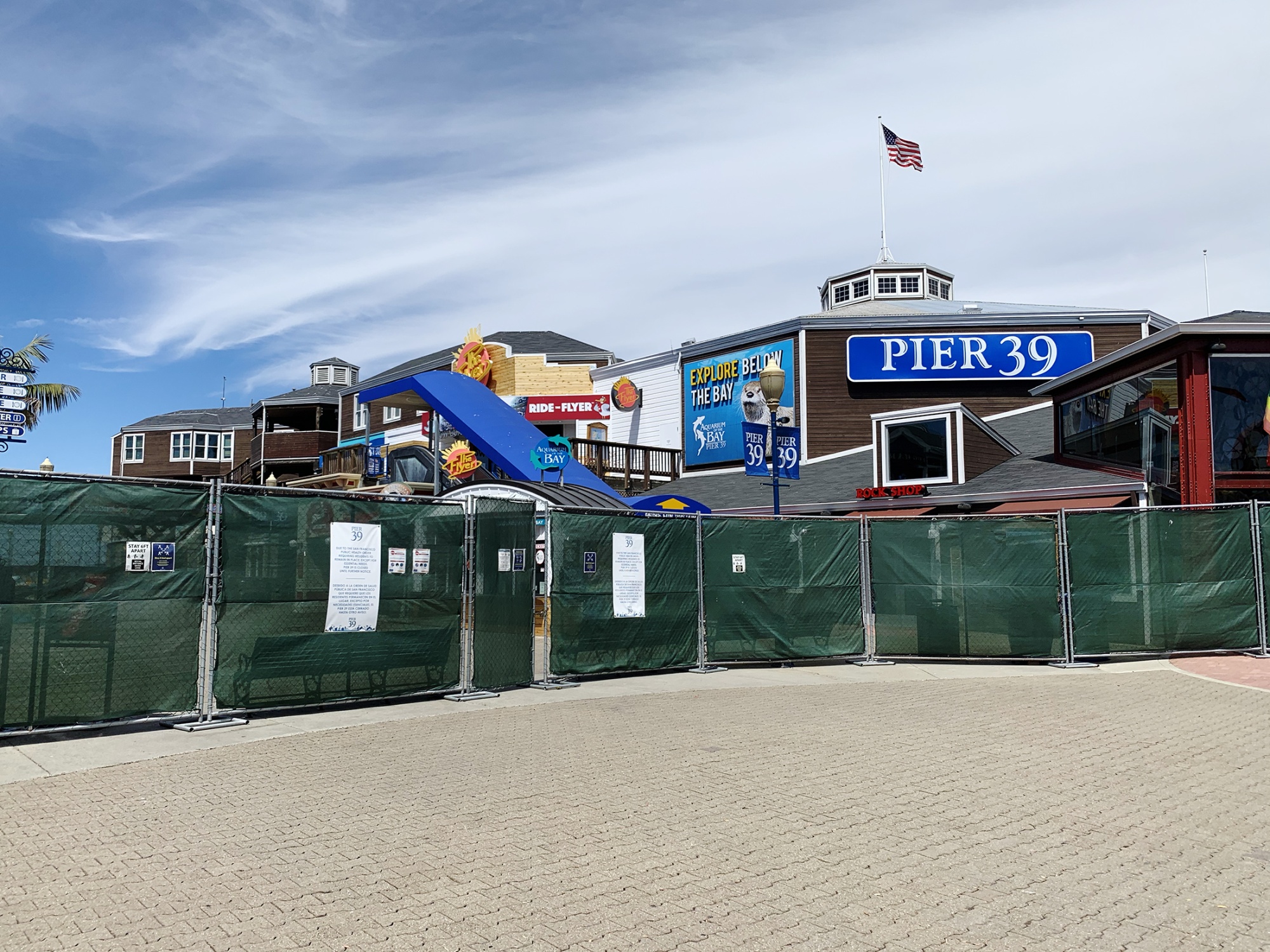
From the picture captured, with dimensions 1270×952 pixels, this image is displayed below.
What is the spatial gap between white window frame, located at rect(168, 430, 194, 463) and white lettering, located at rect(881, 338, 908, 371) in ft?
180

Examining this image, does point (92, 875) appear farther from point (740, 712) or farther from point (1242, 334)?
point (1242, 334)

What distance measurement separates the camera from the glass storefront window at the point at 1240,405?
779 inches

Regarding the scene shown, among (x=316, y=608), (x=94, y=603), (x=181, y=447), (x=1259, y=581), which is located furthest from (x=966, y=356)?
(x=181, y=447)

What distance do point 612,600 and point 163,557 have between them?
6119 mm

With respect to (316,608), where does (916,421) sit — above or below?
above

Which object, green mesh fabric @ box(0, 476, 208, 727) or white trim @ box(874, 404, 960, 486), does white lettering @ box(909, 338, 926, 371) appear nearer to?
white trim @ box(874, 404, 960, 486)

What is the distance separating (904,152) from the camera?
1540 inches

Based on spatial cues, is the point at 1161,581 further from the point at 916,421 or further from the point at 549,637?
the point at 916,421

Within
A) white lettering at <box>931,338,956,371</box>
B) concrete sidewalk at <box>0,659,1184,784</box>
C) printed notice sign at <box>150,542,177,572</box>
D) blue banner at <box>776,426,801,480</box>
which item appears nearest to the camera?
concrete sidewalk at <box>0,659,1184,784</box>

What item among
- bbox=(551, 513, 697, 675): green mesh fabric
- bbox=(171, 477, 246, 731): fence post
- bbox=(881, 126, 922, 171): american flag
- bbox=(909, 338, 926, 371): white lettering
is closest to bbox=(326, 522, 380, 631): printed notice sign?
bbox=(171, 477, 246, 731): fence post

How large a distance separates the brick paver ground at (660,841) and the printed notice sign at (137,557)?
1918 millimetres

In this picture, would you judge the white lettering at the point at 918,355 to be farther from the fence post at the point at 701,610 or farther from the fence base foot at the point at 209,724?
the fence base foot at the point at 209,724

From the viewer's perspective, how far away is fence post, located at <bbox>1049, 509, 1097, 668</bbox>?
50.3 ft

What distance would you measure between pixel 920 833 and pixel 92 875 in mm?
4882
